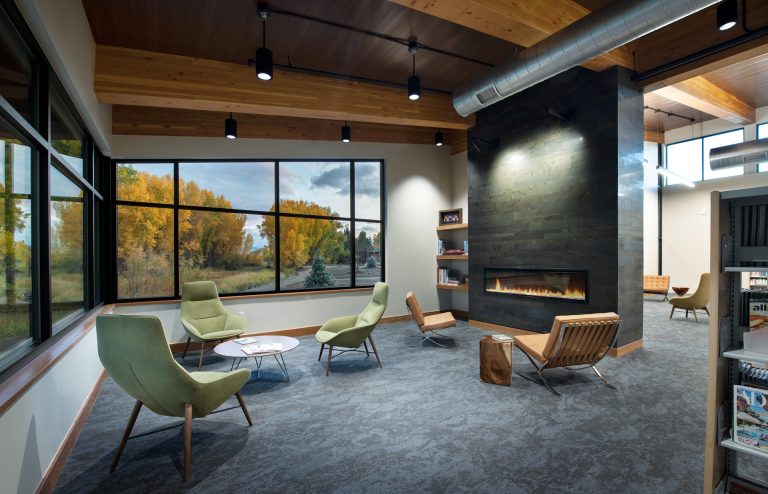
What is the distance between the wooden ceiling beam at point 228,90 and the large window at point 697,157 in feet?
28.3

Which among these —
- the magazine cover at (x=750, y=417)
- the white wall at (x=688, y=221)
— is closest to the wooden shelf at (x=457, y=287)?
the magazine cover at (x=750, y=417)

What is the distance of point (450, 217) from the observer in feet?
25.1

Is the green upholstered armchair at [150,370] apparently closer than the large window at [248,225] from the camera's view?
Yes

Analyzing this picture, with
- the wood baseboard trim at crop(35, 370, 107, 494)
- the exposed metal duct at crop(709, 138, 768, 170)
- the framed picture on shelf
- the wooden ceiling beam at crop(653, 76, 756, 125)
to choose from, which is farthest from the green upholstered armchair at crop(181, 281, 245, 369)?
→ the exposed metal duct at crop(709, 138, 768, 170)

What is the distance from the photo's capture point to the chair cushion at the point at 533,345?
3833 millimetres

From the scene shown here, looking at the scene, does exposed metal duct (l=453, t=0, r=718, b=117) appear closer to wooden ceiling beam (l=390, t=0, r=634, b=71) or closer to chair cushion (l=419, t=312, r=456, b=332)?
wooden ceiling beam (l=390, t=0, r=634, b=71)

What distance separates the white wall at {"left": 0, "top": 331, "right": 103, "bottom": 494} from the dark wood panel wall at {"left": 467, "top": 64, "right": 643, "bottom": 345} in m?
5.61

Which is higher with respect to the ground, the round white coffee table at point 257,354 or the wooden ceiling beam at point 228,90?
the wooden ceiling beam at point 228,90

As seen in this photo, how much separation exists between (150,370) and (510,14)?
4.16 metres

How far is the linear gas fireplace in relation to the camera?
17.2ft

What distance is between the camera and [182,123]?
19.1 ft

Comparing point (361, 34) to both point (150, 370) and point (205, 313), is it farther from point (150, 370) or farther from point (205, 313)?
point (205, 313)

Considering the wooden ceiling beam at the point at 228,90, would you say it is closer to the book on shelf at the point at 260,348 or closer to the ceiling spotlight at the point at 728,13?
the book on shelf at the point at 260,348

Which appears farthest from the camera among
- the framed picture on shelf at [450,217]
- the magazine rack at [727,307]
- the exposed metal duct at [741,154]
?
the framed picture on shelf at [450,217]
